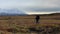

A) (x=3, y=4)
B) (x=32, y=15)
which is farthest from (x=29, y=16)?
(x=3, y=4)

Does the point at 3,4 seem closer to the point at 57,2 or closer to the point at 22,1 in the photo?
the point at 22,1

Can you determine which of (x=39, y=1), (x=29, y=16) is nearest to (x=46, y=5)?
(x=39, y=1)

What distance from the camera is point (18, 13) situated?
87cm

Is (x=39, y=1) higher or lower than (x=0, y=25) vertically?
higher

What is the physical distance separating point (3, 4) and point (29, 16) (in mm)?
244

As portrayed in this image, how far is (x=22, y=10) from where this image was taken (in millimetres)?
888

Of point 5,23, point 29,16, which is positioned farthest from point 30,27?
point 5,23

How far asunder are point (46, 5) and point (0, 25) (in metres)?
0.42

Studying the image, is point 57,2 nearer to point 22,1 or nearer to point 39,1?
point 39,1

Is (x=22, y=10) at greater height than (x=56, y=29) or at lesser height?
greater

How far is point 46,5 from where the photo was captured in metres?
0.89

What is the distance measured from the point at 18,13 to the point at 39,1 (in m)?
0.21

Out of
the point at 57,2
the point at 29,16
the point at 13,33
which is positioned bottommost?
the point at 13,33

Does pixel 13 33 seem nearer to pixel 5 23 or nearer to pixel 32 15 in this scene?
pixel 5 23
